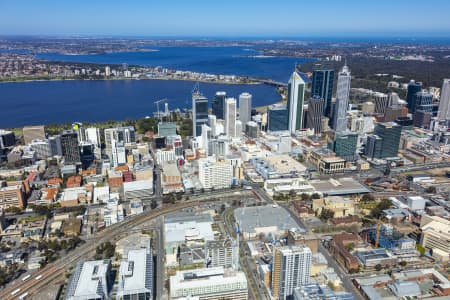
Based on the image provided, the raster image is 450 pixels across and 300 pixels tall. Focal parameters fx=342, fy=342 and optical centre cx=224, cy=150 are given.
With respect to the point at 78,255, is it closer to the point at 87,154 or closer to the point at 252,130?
the point at 87,154

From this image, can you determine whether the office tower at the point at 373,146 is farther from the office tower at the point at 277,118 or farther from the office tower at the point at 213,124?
the office tower at the point at 213,124

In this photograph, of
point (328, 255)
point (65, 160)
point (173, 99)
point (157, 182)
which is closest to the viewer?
point (328, 255)

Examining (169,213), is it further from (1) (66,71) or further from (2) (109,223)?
(1) (66,71)

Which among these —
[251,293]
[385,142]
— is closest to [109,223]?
[251,293]

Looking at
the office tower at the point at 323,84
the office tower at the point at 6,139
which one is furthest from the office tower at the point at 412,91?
the office tower at the point at 6,139

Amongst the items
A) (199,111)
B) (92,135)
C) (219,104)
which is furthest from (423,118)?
(92,135)
